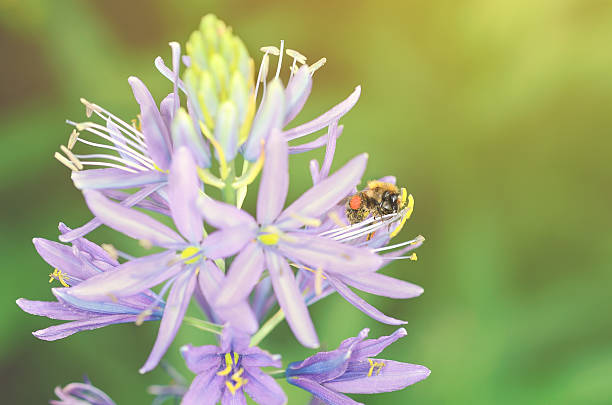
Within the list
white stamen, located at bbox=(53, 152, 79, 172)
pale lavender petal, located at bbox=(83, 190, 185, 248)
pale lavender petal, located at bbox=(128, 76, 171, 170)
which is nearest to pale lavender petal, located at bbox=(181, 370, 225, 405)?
pale lavender petal, located at bbox=(83, 190, 185, 248)

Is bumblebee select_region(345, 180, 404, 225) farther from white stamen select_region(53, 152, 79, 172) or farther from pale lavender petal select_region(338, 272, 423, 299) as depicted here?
white stamen select_region(53, 152, 79, 172)

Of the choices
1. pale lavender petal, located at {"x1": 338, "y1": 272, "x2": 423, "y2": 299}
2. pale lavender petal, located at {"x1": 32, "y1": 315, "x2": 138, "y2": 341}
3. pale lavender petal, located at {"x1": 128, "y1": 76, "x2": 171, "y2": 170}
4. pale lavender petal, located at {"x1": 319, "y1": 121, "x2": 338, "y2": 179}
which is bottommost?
pale lavender petal, located at {"x1": 32, "y1": 315, "x2": 138, "y2": 341}

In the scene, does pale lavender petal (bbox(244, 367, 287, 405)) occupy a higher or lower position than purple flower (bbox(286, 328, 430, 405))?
lower

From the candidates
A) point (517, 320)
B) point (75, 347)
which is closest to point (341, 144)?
point (517, 320)

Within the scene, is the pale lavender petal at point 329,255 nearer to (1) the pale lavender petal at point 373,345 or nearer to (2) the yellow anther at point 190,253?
(2) the yellow anther at point 190,253

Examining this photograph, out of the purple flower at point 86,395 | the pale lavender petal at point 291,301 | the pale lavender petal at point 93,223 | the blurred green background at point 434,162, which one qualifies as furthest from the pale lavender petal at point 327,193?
the blurred green background at point 434,162

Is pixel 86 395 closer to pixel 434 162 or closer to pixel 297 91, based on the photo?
pixel 297 91
